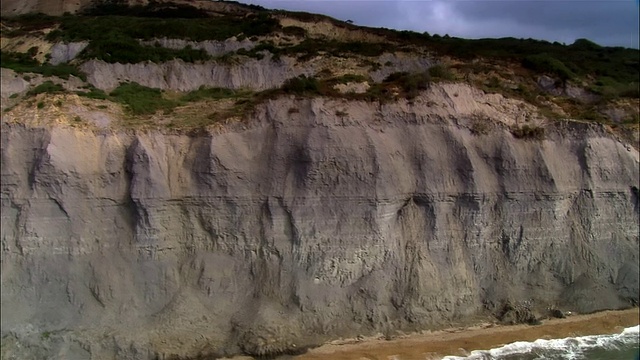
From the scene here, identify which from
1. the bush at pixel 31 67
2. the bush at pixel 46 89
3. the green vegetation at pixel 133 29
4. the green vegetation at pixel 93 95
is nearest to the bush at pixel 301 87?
the green vegetation at pixel 93 95

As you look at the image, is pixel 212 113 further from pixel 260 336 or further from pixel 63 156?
pixel 260 336

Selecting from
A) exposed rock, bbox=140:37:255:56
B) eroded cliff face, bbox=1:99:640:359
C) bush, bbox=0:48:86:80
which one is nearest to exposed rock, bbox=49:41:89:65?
bush, bbox=0:48:86:80

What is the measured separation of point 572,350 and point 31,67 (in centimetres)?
2106

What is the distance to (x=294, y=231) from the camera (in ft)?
51.7

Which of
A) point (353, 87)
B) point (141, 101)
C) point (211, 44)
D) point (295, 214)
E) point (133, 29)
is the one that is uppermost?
point (133, 29)

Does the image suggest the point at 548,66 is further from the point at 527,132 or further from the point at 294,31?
the point at 294,31

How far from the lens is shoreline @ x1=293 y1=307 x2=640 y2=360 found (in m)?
14.6

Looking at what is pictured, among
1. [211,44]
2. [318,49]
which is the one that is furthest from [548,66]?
[211,44]

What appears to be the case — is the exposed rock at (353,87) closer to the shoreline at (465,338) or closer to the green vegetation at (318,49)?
the shoreline at (465,338)

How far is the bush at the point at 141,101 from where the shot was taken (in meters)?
17.3

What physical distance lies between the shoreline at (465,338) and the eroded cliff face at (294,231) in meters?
0.45

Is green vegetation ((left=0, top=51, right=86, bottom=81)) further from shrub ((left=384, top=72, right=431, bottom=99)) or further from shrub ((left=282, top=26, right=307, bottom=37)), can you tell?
shrub ((left=282, top=26, right=307, bottom=37))

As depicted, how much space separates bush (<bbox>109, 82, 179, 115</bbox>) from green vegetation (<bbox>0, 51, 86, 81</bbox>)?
2197 mm

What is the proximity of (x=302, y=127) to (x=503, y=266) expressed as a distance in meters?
8.52
